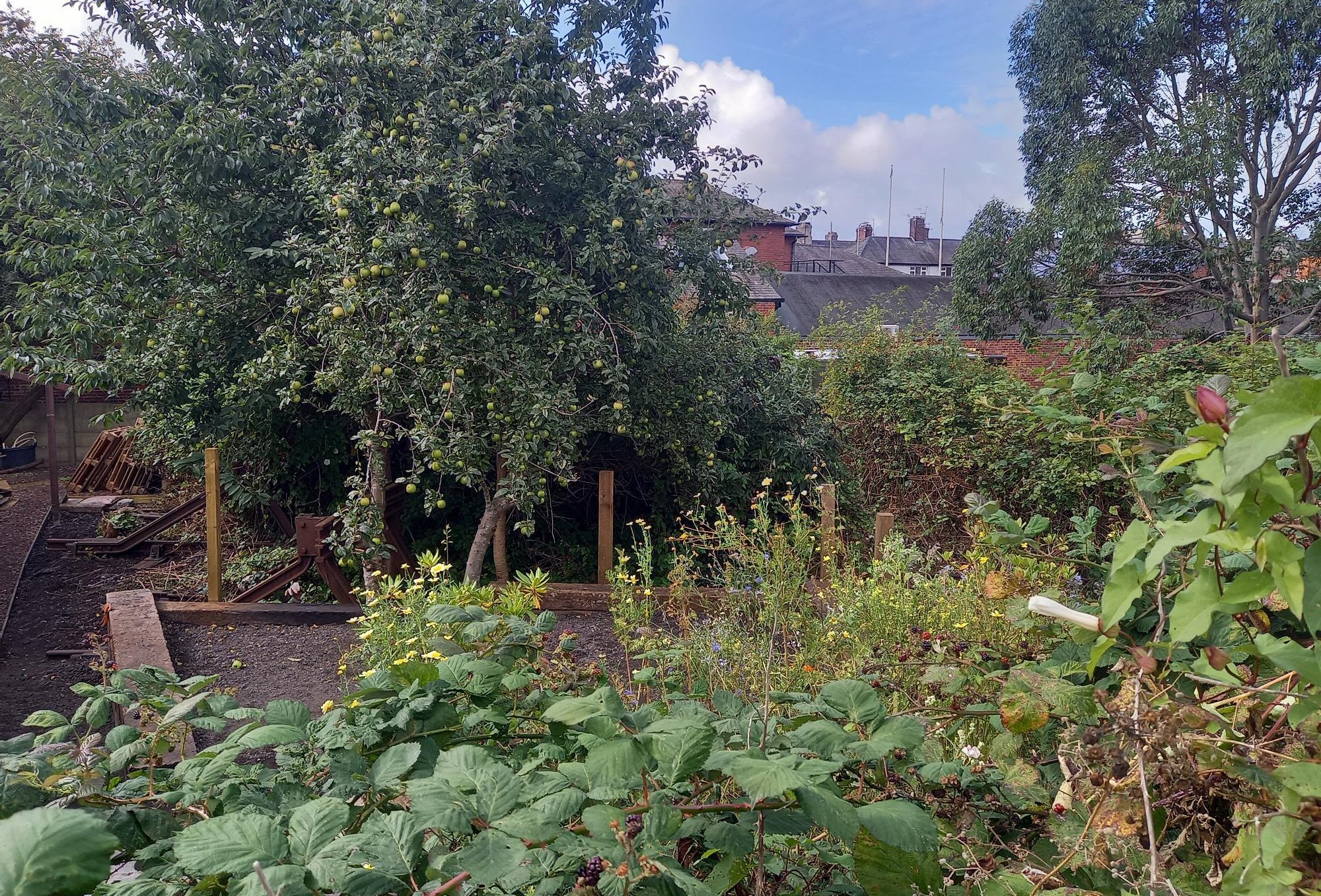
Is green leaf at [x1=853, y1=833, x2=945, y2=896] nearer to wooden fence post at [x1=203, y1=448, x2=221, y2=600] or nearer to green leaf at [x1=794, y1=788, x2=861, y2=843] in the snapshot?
green leaf at [x1=794, y1=788, x2=861, y2=843]

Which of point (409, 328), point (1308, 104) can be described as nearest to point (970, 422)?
point (409, 328)

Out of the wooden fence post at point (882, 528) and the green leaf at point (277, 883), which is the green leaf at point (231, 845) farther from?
the wooden fence post at point (882, 528)

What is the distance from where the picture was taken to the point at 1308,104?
13273 millimetres

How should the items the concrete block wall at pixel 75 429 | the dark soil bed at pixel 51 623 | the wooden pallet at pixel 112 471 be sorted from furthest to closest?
1. the concrete block wall at pixel 75 429
2. the wooden pallet at pixel 112 471
3. the dark soil bed at pixel 51 623

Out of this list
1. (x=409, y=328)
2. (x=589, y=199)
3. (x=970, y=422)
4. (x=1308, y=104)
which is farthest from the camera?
(x=1308, y=104)

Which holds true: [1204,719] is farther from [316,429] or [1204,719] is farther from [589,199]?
[316,429]

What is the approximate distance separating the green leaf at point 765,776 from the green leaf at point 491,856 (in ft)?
0.81

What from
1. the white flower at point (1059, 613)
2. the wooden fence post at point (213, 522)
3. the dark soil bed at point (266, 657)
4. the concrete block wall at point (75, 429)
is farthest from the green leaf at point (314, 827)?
the concrete block wall at point (75, 429)

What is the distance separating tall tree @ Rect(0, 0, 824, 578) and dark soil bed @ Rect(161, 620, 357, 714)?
69 centimetres

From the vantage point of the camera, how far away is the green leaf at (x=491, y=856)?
2.76 ft

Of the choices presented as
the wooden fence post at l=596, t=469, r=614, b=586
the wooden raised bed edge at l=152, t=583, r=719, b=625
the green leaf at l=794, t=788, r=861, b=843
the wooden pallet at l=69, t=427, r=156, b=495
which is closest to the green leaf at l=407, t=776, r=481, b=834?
the green leaf at l=794, t=788, r=861, b=843

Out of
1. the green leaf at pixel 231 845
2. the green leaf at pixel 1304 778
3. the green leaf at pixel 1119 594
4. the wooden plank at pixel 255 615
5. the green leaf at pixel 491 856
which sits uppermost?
the green leaf at pixel 1119 594

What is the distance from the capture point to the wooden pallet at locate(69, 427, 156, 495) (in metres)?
11.4

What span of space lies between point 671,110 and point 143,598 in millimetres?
4838
